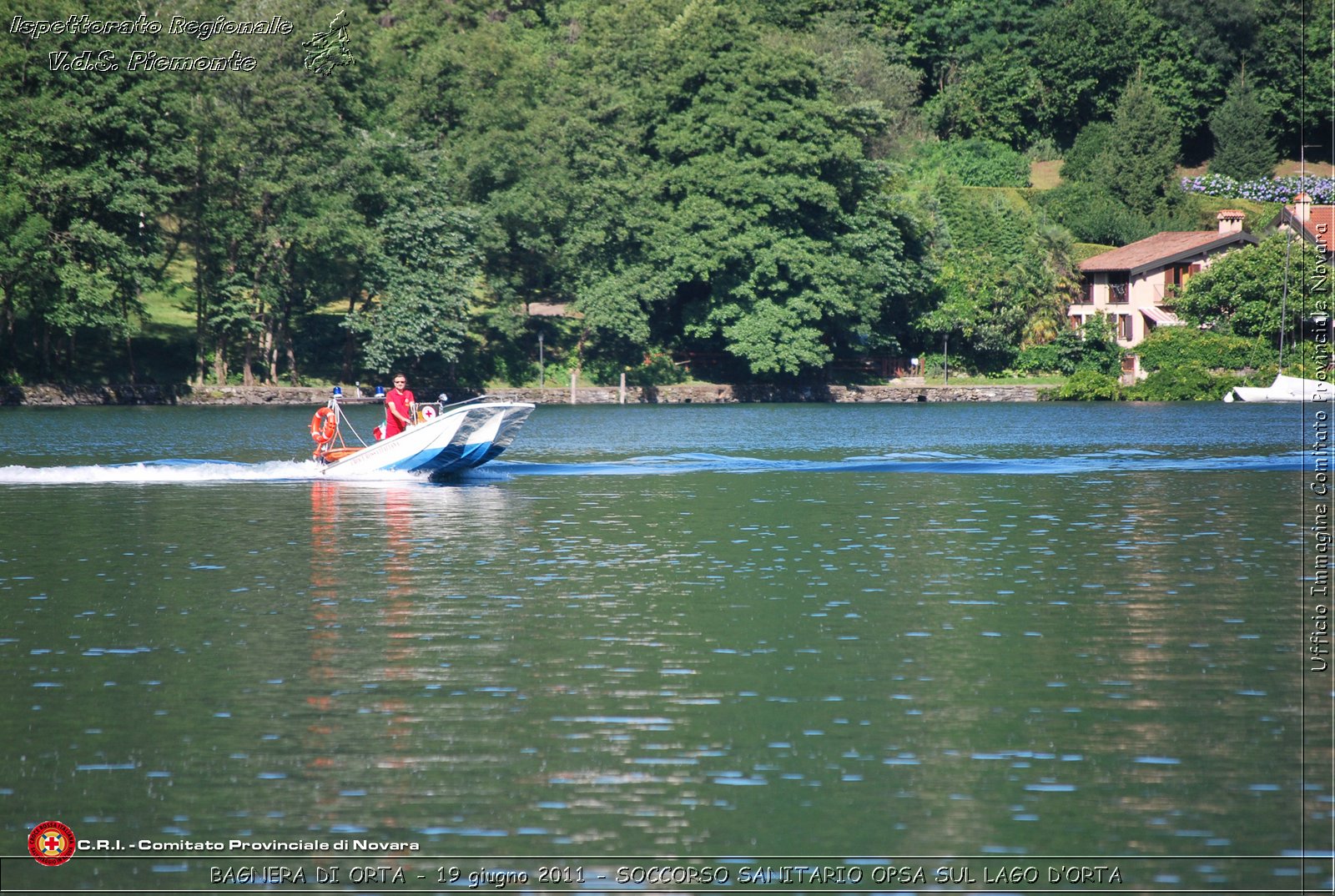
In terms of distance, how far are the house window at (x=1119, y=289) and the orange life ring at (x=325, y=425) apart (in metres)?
76.1

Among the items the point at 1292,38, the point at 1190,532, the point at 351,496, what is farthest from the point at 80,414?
the point at 1292,38

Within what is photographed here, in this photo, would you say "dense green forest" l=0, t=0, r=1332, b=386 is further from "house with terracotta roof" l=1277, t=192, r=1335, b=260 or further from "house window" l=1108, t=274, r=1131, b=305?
"house with terracotta roof" l=1277, t=192, r=1335, b=260

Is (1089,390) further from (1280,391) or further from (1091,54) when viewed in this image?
(1091,54)

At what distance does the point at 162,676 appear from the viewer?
1634cm

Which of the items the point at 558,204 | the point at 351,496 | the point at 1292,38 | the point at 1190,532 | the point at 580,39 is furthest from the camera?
the point at 1292,38

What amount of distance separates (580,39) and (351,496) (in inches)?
2813

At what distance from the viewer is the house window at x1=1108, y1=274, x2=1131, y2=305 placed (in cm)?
10488

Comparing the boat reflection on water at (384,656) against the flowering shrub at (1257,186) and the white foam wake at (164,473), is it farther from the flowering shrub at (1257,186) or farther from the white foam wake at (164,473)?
the flowering shrub at (1257,186)

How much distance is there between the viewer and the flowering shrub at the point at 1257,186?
118750 millimetres

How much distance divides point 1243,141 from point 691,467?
98363 millimetres

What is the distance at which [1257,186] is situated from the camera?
123438mm

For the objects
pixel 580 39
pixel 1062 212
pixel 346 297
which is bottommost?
pixel 346 297

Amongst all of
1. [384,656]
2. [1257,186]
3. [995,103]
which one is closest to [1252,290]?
[1257,186]

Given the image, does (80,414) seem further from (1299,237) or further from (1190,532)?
(1299,237)
